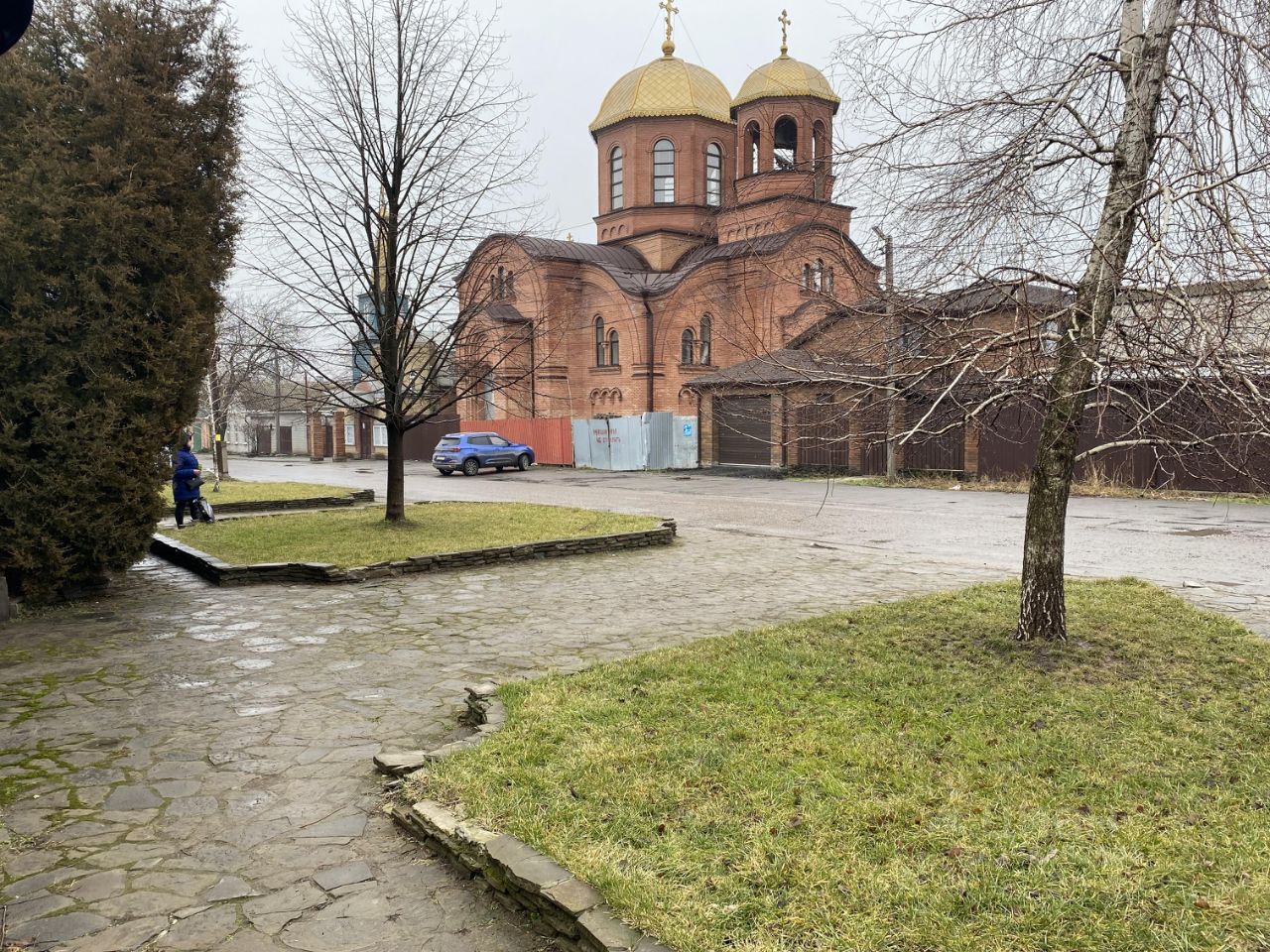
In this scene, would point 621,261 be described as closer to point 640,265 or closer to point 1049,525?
point 640,265

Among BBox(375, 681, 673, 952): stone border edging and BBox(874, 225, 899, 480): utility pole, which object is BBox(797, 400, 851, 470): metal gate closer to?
BBox(874, 225, 899, 480): utility pole

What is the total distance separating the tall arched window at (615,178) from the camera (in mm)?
41906

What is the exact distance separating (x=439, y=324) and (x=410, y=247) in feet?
4.23

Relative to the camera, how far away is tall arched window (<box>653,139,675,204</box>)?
40250mm

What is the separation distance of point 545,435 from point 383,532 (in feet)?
82.9

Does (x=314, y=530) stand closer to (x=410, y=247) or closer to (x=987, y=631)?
(x=410, y=247)

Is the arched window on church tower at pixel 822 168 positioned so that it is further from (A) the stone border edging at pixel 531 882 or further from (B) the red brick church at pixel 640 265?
(B) the red brick church at pixel 640 265

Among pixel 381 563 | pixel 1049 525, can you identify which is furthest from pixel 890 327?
pixel 381 563

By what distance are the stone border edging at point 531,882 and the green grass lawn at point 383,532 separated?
704 centimetres

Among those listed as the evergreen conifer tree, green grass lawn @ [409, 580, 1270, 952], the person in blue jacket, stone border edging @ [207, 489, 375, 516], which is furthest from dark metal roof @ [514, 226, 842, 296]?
green grass lawn @ [409, 580, 1270, 952]

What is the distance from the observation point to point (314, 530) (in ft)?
44.3

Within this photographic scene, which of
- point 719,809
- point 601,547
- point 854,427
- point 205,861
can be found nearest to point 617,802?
point 719,809

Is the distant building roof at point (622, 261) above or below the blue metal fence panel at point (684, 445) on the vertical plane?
above

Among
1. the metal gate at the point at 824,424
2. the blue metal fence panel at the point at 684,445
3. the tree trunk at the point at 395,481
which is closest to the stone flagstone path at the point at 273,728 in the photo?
the metal gate at the point at 824,424
